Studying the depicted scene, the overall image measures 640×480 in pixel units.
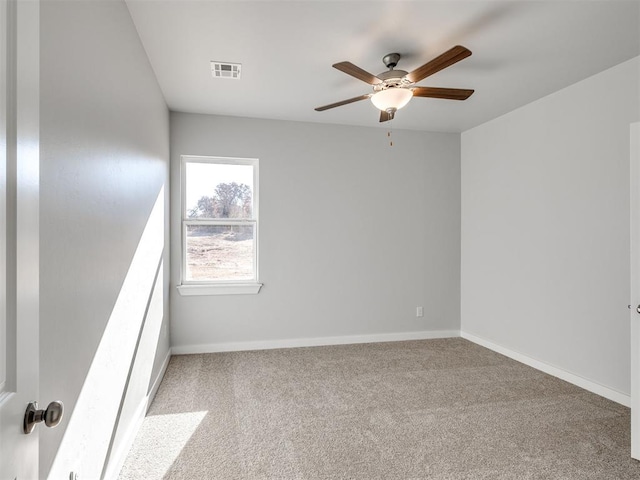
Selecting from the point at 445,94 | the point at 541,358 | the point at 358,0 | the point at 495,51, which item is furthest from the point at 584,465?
the point at 358,0

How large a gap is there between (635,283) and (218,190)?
3.79 metres

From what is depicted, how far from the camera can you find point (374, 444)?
2.29 metres

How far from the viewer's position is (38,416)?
782mm

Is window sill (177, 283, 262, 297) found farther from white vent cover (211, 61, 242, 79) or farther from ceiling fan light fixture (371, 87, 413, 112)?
ceiling fan light fixture (371, 87, 413, 112)

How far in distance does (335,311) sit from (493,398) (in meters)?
1.97

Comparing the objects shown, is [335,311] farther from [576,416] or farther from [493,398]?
[576,416]

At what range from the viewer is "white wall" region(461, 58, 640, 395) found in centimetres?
290

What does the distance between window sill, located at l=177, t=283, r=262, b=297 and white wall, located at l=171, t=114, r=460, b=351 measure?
0.23 ft

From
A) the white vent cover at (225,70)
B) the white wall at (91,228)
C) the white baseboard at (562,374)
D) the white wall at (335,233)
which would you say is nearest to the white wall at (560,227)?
the white baseboard at (562,374)

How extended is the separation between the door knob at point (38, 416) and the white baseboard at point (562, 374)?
3.65 metres

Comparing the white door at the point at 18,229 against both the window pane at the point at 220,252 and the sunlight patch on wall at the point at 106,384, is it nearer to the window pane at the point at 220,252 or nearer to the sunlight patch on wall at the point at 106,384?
the sunlight patch on wall at the point at 106,384

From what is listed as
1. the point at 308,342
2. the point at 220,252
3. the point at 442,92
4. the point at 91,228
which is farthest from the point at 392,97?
the point at 308,342

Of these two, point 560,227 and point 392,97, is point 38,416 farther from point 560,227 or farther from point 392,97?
point 560,227

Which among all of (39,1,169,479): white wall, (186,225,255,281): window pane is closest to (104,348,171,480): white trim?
(39,1,169,479): white wall
